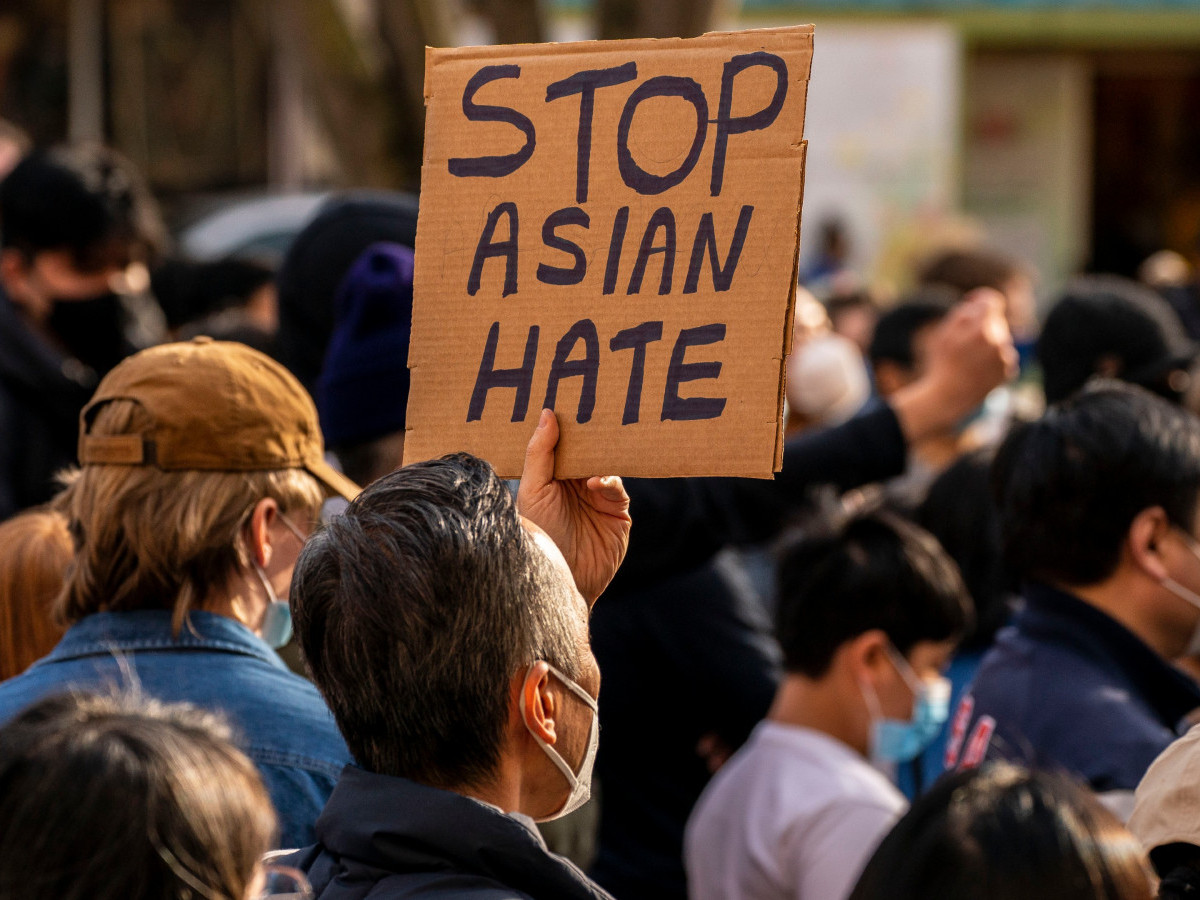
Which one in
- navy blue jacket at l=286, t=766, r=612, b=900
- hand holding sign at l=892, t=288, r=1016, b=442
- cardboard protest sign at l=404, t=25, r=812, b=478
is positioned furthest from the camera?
hand holding sign at l=892, t=288, r=1016, b=442

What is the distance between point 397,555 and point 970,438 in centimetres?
366

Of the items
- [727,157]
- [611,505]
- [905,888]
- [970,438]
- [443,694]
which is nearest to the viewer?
[905,888]

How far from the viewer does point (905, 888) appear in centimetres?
120

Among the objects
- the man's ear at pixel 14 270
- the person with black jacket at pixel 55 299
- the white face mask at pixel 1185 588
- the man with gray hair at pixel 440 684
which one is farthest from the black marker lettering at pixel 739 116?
the man's ear at pixel 14 270

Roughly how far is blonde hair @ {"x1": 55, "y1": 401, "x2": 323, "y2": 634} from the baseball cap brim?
121 mm

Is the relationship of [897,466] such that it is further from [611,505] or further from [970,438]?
[970,438]

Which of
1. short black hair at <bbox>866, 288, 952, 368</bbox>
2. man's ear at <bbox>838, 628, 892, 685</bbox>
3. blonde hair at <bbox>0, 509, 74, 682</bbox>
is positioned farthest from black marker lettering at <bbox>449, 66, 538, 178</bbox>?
short black hair at <bbox>866, 288, 952, 368</bbox>

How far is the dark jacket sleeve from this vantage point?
2906mm

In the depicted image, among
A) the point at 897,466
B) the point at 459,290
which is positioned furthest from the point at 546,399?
the point at 897,466

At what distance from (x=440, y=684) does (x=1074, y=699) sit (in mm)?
1255

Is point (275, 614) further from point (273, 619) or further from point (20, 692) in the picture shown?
point (20, 692)

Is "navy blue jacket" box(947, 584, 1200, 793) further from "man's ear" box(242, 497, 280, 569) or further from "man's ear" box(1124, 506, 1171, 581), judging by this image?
"man's ear" box(242, 497, 280, 569)

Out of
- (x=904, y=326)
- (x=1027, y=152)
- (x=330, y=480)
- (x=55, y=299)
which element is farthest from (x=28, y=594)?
(x=1027, y=152)

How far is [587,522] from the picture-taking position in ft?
6.66
